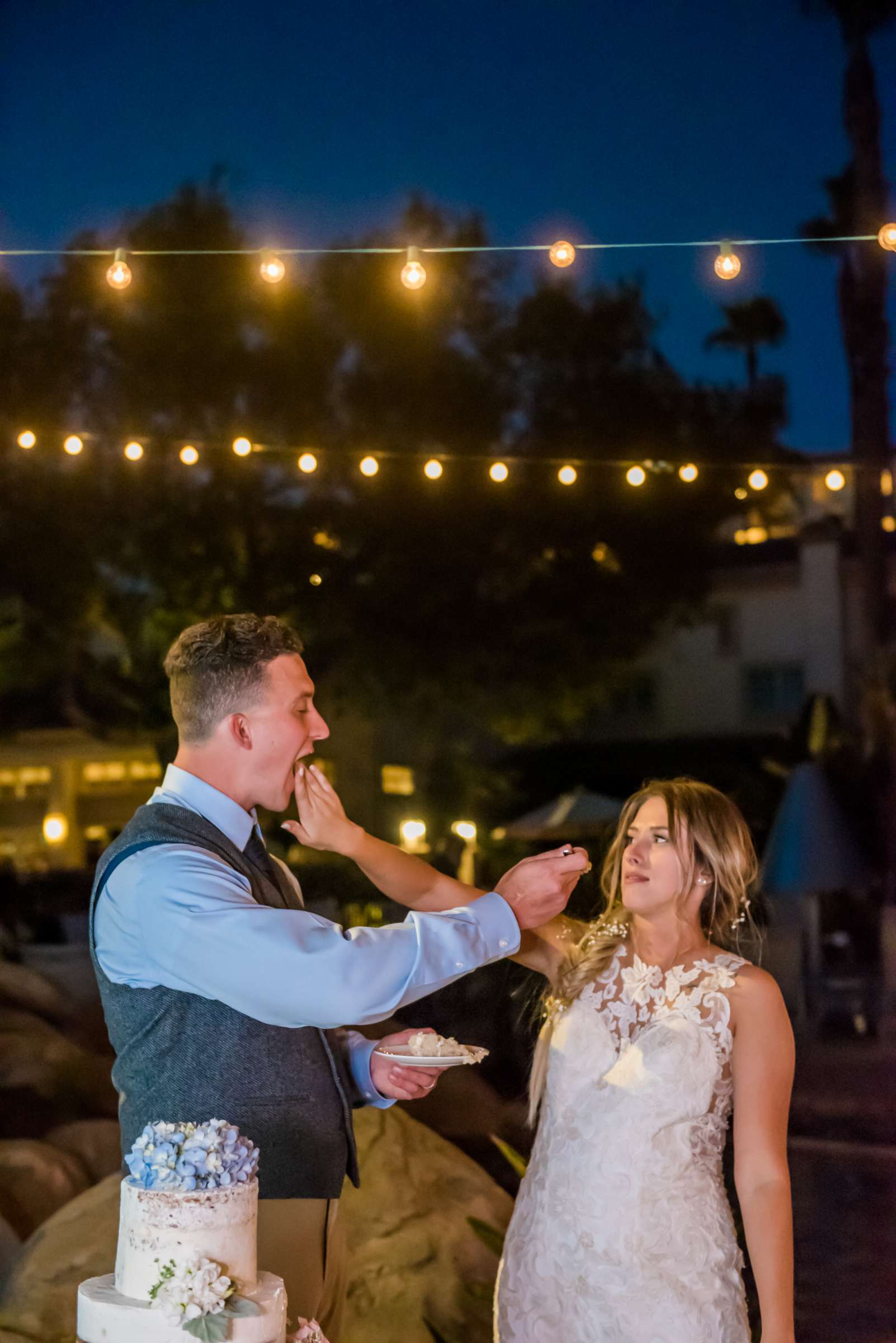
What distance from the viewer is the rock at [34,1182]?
4.34 m

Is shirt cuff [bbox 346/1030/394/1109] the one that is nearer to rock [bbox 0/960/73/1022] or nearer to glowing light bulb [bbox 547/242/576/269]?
glowing light bulb [bbox 547/242/576/269]

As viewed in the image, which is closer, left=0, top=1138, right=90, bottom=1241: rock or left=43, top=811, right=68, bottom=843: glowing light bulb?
left=0, top=1138, right=90, bottom=1241: rock

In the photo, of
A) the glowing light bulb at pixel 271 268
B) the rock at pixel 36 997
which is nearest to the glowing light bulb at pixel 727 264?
the glowing light bulb at pixel 271 268

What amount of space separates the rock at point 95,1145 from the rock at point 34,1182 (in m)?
0.05

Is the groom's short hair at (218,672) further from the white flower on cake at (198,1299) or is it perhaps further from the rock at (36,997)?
the rock at (36,997)

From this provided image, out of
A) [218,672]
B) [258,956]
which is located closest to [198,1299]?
[258,956]

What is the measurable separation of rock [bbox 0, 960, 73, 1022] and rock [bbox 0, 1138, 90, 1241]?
0.46 m

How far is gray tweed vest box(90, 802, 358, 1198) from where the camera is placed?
193 cm

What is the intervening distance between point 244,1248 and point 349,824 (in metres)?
0.96

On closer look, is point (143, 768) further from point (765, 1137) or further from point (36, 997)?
point (765, 1137)

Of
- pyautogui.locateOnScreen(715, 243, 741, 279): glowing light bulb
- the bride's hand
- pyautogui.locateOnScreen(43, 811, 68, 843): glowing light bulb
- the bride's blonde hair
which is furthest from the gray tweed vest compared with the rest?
pyautogui.locateOnScreen(43, 811, 68, 843): glowing light bulb

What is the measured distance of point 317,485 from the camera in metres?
5.02

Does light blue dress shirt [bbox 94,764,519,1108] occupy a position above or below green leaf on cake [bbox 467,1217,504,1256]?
above

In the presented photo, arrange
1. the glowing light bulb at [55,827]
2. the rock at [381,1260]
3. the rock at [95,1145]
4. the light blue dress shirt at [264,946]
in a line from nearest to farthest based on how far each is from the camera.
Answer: the light blue dress shirt at [264,946] < the rock at [381,1260] < the rock at [95,1145] < the glowing light bulb at [55,827]
